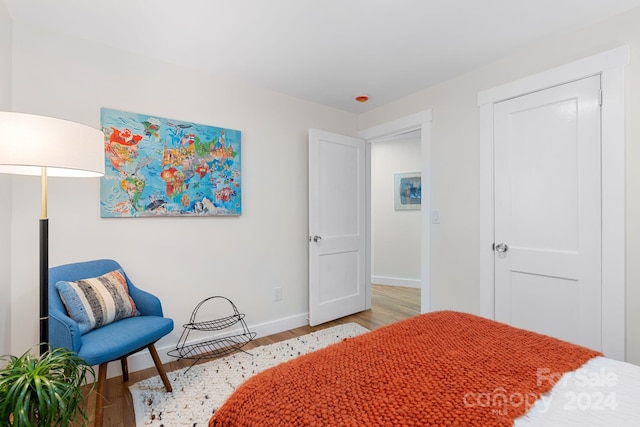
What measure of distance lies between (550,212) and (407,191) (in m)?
2.80

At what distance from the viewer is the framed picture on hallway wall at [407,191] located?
15.6ft

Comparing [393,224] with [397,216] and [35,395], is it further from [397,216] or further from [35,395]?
[35,395]

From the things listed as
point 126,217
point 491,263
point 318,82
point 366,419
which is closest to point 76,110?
point 126,217

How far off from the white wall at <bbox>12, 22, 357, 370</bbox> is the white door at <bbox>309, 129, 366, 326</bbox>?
163mm

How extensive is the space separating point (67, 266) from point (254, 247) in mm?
1355

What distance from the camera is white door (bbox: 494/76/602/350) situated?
1.91 meters

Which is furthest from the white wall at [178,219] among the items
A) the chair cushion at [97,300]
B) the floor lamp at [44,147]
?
A: the floor lamp at [44,147]

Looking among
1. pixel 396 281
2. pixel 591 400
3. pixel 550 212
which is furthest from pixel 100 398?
pixel 396 281

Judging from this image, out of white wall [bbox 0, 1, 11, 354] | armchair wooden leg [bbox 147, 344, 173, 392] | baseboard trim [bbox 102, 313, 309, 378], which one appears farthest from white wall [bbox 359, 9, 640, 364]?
white wall [bbox 0, 1, 11, 354]

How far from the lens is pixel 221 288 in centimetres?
264

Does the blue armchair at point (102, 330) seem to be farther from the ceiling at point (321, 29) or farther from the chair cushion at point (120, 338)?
the ceiling at point (321, 29)

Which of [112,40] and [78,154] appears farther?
[112,40]

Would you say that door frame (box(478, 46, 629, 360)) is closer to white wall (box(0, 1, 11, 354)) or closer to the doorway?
the doorway

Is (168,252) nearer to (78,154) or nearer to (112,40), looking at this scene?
Answer: (78,154)
